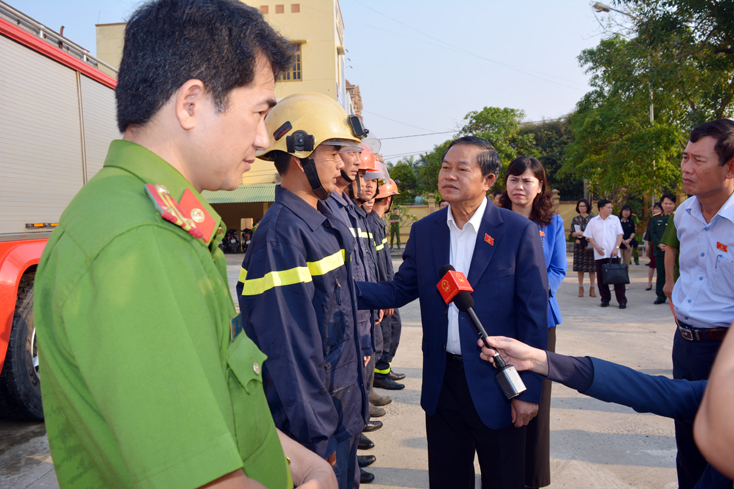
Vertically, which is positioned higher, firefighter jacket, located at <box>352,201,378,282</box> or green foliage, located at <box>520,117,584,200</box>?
green foliage, located at <box>520,117,584,200</box>

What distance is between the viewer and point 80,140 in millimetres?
4516

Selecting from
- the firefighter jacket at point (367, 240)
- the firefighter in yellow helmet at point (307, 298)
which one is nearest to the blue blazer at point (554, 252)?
the firefighter jacket at point (367, 240)

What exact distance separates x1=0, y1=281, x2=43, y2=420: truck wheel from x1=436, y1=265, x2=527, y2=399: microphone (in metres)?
3.40

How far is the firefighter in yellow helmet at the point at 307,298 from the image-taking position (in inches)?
73.2

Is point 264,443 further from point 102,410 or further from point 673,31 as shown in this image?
point 673,31

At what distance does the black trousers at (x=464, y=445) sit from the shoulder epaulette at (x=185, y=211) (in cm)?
186

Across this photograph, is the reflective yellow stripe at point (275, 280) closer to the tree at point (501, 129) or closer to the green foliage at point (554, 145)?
the tree at point (501, 129)

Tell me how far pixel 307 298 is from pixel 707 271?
7.76 feet

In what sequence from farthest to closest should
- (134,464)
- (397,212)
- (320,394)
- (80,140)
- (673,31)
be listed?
(397,212), (673,31), (80,140), (320,394), (134,464)

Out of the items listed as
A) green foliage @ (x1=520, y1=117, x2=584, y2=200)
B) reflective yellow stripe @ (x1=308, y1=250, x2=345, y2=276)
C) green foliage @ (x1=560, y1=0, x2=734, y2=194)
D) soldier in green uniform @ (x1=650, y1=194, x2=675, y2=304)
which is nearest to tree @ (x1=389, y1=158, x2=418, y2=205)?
green foliage @ (x1=520, y1=117, x2=584, y2=200)

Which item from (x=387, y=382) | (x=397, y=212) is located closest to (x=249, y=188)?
(x=397, y=212)

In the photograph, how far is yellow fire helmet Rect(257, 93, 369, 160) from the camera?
2.42m

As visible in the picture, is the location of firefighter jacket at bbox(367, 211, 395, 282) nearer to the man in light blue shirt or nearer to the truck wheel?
the man in light blue shirt

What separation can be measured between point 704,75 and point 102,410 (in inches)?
539
